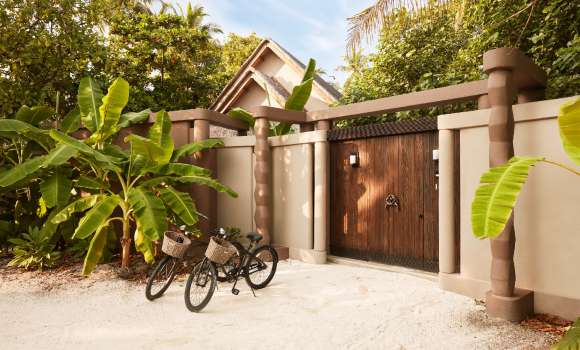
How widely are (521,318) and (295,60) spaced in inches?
560

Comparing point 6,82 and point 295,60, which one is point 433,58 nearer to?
point 295,60

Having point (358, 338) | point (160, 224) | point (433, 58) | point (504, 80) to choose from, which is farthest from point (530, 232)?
point (433, 58)

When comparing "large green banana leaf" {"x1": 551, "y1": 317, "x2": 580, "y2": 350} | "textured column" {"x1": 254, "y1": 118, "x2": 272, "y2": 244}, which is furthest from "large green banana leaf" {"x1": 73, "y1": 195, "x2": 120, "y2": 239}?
"large green banana leaf" {"x1": 551, "y1": 317, "x2": 580, "y2": 350}

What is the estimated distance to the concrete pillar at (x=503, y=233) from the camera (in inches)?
181

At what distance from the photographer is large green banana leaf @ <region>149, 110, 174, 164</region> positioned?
647 cm

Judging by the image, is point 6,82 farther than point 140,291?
Yes

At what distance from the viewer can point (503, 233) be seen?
4.61 meters

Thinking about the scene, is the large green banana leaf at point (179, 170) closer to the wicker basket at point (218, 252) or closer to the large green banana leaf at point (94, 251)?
the large green banana leaf at point (94, 251)

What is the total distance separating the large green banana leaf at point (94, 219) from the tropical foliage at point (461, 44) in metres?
5.28

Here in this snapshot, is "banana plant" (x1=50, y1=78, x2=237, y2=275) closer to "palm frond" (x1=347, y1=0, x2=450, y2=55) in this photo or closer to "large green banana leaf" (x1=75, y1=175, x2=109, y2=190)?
"large green banana leaf" (x1=75, y1=175, x2=109, y2=190)

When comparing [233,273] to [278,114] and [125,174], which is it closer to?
[125,174]

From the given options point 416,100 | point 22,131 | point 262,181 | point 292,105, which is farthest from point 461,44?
point 22,131

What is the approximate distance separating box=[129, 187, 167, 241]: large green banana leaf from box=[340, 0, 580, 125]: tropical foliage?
186 inches

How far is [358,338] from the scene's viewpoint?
4.16 meters
